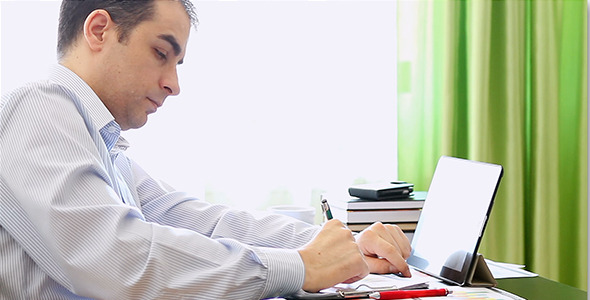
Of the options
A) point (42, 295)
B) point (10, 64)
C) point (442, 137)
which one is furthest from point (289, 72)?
point (42, 295)

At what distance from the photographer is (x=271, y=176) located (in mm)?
2178

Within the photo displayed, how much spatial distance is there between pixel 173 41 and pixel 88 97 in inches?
6.6

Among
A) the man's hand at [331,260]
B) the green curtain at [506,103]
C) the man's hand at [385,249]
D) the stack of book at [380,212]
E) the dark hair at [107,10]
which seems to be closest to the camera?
the man's hand at [331,260]

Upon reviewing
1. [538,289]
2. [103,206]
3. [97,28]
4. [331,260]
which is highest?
[97,28]

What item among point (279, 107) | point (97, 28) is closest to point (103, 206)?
point (97, 28)

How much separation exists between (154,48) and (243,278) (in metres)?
0.41

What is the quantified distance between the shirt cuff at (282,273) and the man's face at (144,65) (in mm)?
355

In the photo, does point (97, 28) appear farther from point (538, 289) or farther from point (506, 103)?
point (506, 103)

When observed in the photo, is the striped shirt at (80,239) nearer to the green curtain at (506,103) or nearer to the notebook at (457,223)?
the notebook at (457,223)

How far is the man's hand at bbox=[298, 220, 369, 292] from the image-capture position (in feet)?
3.14

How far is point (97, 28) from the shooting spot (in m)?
1.06

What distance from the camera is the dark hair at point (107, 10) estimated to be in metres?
1.06

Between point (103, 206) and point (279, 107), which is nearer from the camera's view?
point (103, 206)

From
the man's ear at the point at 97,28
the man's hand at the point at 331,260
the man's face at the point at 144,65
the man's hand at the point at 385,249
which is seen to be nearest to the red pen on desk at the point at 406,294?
the man's hand at the point at 331,260
